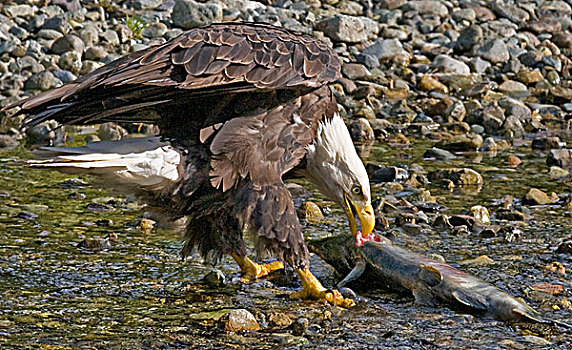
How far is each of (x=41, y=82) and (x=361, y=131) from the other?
370 cm

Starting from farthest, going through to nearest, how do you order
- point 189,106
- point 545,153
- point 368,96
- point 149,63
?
point 368,96 < point 545,153 < point 189,106 < point 149,63

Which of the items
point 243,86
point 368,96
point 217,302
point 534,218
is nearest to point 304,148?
point 243,86

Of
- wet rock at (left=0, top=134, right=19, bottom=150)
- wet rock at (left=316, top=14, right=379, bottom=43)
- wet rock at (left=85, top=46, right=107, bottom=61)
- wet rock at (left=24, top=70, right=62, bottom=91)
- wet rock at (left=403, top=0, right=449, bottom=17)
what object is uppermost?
wet rock at (left=403, top=0, right=449, bottom=17)

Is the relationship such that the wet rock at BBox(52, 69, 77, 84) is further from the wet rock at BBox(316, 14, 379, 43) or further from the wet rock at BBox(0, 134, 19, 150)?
the wet rock at BBox(316, 14, 379, 43)

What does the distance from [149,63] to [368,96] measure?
613 cm

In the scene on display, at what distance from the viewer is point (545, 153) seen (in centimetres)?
922

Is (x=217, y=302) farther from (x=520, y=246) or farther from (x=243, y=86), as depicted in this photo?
(x=520, y=246)

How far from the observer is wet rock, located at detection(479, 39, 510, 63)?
12.8 meters

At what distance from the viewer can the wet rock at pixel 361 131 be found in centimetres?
939

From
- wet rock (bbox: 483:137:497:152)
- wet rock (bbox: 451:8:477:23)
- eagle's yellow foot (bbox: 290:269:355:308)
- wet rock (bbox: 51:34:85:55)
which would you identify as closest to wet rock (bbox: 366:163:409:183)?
wet rock (bbox: 483:137:497:152)

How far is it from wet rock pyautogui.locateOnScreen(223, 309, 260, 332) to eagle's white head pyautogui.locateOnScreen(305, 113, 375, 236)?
1.21m

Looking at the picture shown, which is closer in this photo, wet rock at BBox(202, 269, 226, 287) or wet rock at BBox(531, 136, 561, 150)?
wet rock at BBox(202, 269, 226, 287)

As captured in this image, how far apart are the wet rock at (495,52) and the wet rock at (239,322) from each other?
359 inches

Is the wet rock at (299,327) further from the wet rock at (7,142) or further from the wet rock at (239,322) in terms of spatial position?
the wet rock at (7,142)
